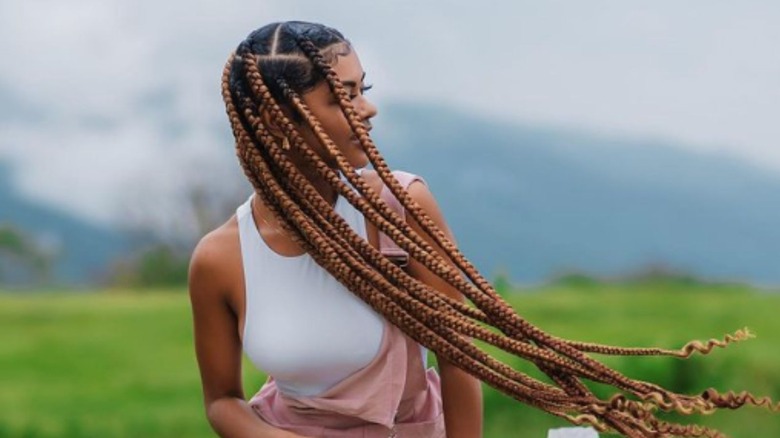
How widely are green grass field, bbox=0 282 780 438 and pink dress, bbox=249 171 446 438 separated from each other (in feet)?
8.74

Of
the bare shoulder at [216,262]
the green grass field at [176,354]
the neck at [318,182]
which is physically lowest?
the bare shoulder at [216,262]

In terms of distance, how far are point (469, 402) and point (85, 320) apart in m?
6.02

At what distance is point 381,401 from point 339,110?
0.52m

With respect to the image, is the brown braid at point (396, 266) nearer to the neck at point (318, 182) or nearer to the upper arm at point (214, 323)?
the neck at point (318, 182)

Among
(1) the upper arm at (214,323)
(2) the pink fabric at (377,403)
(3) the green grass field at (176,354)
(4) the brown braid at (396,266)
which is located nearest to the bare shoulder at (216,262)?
(1) the upper arm at (214,323)

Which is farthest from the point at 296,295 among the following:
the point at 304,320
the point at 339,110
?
the point at 339,110

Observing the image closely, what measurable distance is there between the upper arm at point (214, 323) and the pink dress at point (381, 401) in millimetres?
72

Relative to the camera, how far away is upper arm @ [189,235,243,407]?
2.73m

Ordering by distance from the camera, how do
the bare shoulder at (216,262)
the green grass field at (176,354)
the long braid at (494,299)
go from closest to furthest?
the long braid at (494,299) < the bare shoulder at (216,262) < the green grass field at (176,354)

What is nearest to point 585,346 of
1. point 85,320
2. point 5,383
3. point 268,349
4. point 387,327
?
point 387,327

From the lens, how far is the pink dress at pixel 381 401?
2.66 metres

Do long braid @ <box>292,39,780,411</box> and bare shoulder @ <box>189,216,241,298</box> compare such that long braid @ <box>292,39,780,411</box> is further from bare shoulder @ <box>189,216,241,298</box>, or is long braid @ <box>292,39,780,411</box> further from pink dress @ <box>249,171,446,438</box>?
bare shoulder @ <box>189,216,241,298</box>

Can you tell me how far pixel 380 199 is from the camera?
2.62 meters

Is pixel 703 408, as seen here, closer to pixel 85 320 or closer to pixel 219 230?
pixel 219 230
